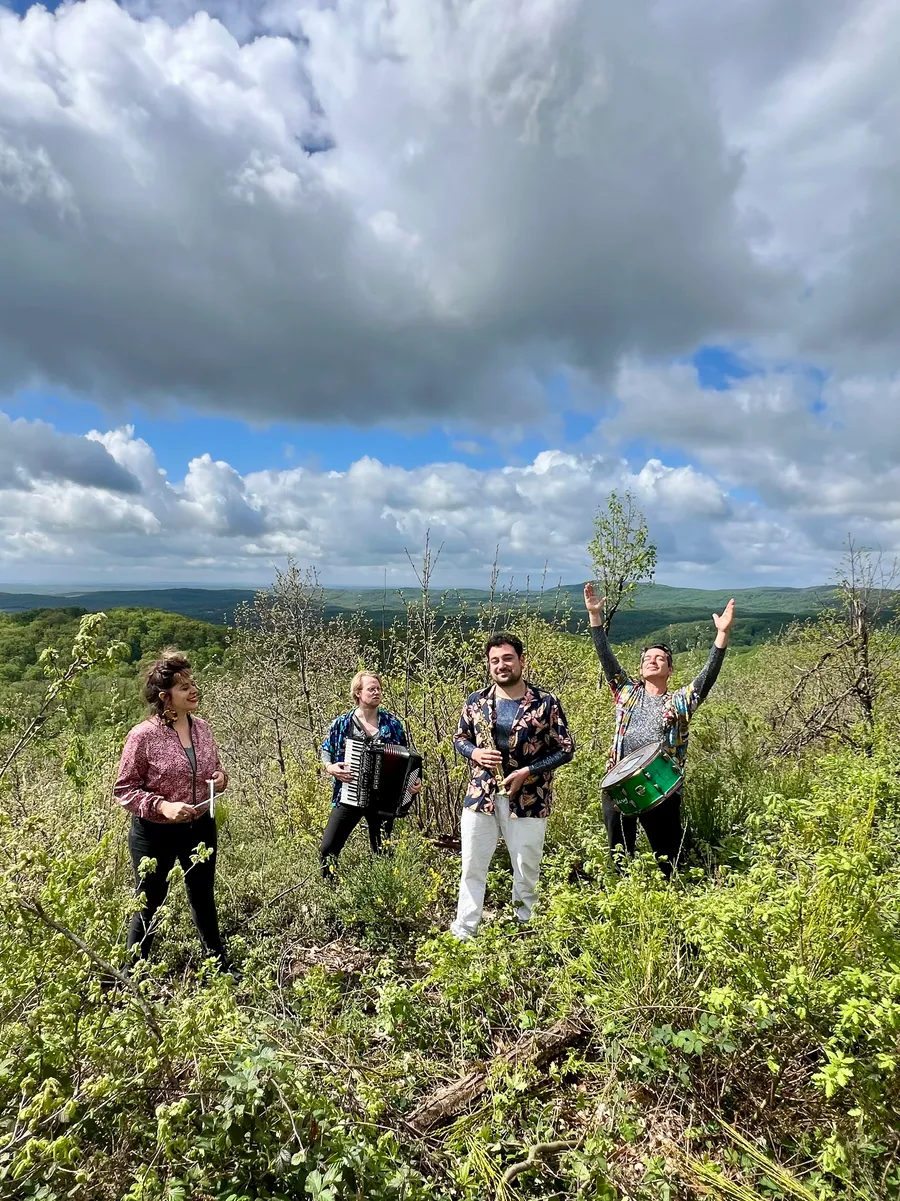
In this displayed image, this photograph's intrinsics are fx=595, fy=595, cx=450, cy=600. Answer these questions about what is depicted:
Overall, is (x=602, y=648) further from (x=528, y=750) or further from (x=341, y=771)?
(x=341, y=771)

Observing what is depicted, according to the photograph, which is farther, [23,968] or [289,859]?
[289,859]

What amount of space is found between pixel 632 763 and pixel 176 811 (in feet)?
9.01

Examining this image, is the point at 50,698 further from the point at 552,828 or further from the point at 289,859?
the point at 552,828

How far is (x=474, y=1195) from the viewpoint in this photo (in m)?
2.01

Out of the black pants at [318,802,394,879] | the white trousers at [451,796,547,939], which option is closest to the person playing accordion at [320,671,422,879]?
the black pants at [318,802,394,879]

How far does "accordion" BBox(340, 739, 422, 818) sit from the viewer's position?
4.48m

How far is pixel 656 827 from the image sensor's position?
3961 mm

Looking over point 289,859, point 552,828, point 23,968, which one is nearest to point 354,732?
point 289,859

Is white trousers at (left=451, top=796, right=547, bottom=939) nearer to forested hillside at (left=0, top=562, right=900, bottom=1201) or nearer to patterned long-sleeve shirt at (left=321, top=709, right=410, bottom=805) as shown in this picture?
forested hillside at (left=0, top=562, right=900, bottom=1201)

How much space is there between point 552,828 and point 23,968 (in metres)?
4.07

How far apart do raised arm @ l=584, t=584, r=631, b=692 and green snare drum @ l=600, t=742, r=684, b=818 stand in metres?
0.64

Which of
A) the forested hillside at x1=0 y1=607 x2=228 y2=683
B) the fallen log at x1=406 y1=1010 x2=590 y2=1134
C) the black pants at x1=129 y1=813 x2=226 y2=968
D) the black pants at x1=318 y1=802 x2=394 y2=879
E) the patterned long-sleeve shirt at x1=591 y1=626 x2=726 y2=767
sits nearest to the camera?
the fallen log at x1=406 y1=1010 x2=590 y2=1134

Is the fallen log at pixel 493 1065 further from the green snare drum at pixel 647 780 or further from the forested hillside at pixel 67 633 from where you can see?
the forested hillside at pixel 67 633

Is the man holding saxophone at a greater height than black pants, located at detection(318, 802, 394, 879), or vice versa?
the man holding saxophone
